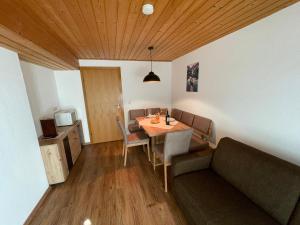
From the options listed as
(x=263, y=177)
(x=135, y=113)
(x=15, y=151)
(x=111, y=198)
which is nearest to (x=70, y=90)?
(x=135, y=113)

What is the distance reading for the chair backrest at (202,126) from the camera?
104 inches

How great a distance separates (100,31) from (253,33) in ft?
7.03

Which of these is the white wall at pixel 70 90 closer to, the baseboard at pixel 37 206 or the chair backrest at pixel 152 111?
the chair backrest at pixel 152 111

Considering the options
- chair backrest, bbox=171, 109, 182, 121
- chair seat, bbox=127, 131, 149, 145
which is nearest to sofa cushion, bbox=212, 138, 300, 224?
chair seat, bbox=127, 131, 149, 145

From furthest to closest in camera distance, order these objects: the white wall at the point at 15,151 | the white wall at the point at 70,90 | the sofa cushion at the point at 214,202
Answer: the white wall at the point at 70,90, the white wall at the point at 15,151, the sofa cushion at the point at 214,202

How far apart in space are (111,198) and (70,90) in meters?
2.79

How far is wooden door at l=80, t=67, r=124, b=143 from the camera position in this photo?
3551 mm

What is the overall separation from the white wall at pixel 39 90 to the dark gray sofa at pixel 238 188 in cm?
258

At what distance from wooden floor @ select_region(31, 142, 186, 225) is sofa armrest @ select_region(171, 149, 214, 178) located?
0.50 meters

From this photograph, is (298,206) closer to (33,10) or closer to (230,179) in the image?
(230,179)

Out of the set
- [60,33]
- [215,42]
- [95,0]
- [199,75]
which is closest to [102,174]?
[60,33]

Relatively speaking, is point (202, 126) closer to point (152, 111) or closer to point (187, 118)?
point (187, 118)

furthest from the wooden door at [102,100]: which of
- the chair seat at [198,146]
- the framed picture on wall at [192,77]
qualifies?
the chair seat at [198,146]

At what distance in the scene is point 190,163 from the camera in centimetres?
169
